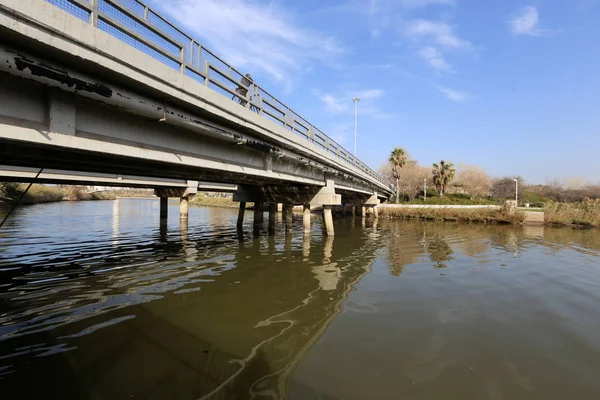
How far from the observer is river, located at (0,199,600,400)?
3986mm

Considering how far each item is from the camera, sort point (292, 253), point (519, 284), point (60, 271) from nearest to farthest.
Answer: point (519, 284), point (60, 271), point (292, 253)

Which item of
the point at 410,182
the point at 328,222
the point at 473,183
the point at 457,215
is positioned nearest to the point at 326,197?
the point at 328,222

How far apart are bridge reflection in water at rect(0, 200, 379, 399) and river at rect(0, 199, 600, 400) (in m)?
0.03

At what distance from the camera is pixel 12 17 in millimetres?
4090

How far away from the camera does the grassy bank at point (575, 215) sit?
93.8 feet

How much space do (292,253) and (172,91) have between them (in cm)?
964

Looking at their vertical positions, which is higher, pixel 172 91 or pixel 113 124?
pixel 172 91

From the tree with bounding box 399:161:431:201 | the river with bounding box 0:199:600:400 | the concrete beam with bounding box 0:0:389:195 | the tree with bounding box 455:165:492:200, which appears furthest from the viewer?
the tree with bounding box 455:165:492:200

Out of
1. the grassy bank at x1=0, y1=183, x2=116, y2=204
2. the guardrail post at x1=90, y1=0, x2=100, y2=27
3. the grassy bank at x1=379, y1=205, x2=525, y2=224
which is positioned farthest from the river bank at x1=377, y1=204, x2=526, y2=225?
the grassy bank at x1=0, y1=183, x2=116, y2=204

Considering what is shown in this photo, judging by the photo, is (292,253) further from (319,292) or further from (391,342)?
(391,342)

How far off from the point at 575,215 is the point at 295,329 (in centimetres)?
3702

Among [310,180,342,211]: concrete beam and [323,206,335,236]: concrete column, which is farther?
[323,206,335,236]: concrete column

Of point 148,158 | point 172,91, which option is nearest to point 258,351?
point 148,158

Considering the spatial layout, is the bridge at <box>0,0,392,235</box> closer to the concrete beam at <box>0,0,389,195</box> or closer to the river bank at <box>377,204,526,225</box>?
the concrete beam at <box>0,0,389,195</box>
